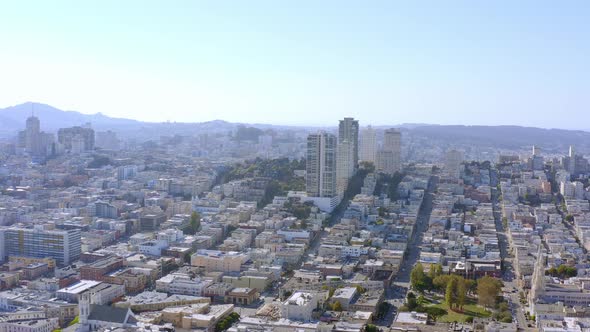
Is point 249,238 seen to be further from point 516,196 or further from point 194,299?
point 516,196

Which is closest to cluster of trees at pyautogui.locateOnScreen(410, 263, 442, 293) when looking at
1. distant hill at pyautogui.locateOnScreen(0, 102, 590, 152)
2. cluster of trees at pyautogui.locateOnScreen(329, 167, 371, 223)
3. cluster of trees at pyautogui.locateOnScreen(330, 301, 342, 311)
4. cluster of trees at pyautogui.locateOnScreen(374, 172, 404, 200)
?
cluster of trees at pyautogui.locateOnScreen(330, 301, 342, 311)

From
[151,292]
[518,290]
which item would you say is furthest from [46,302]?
[518,290]

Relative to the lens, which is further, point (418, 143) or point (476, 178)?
point (418, 143)

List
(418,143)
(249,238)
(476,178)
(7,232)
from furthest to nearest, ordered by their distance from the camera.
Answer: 1. (418,143)
2. (476,178)
3. (249,238)
4. (7,232)

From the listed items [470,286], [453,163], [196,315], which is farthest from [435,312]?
[453,163]

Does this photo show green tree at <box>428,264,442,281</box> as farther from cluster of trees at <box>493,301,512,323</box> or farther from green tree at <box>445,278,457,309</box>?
cluster of trees at <box>493,301,512,323</box>

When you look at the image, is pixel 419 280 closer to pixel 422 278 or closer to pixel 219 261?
pixel 422 278

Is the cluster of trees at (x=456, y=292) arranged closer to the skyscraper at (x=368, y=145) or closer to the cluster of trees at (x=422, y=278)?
the cluster of trees at (x=422, y=278)

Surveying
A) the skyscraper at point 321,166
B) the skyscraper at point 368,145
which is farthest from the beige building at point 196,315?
the skyscraper at point 368,145
